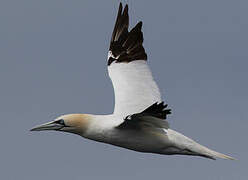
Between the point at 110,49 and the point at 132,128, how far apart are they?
179 inches

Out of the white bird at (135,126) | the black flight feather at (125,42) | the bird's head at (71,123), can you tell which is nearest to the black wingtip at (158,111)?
the white bird at (135,126)

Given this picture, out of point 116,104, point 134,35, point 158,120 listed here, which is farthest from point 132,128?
point 134,35

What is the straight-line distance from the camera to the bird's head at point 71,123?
1491 cm

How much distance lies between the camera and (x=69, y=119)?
15.0 m

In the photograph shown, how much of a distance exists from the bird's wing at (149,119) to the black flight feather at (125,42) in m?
3.40

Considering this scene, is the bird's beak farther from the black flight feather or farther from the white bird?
the black flight feather

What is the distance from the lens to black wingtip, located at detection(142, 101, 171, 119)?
43.3 ft

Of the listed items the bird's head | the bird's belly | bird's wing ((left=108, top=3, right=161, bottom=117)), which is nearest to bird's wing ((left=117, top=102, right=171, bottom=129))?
the bird's belly

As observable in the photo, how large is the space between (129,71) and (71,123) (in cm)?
312

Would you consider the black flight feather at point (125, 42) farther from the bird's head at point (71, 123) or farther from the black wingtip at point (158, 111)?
the black wingtip at point (158, 111)

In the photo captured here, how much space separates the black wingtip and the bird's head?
1.93 metres

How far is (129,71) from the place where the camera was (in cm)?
1762

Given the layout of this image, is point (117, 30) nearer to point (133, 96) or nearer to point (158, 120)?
point (133, 96)

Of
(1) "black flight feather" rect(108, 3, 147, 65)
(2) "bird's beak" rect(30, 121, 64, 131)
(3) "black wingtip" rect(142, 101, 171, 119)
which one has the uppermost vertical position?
(1) "black flight feather" rect(108, 3, 147, 65)
